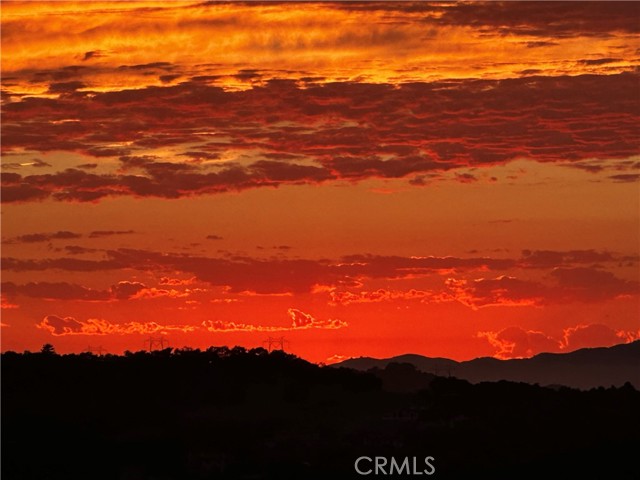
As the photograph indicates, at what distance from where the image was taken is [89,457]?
149500mm

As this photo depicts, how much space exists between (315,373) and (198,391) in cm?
1647

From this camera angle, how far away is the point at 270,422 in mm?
171875

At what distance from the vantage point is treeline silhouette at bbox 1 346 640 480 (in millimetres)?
149000

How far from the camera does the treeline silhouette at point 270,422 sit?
Answer: 149m

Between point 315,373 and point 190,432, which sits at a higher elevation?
point 315,373

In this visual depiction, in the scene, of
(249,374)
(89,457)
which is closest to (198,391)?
(249,374)

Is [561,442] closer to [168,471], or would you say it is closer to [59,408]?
[168,471]

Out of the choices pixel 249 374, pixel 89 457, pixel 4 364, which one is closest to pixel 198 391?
pixel 249 374

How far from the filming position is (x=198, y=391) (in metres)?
183

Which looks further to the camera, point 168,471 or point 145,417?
point 145,417

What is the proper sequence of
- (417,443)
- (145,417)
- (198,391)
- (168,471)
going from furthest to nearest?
(198,391) → (145,417) → (417,443) → (168,471)

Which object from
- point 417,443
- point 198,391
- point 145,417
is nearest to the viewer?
point 417,443

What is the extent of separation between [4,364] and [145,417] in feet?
74.4

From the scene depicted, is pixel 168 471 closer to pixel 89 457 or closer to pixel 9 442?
pixel 89 457
